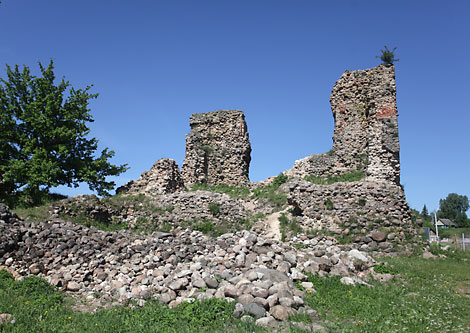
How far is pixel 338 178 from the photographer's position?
22.6 metres

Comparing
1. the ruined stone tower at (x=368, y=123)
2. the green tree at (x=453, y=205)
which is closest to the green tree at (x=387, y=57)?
the ruined stone tower at (x=368, y=123)

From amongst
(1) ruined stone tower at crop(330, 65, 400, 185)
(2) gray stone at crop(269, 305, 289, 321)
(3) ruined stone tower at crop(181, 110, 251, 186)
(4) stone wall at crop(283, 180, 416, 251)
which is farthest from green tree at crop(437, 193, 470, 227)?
(2) gray stone at crop(269, 305, 289, 321)

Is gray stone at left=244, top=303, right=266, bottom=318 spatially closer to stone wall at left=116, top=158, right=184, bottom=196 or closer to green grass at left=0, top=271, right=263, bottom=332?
green grass at left=0, top=271, right=263, bottom=332

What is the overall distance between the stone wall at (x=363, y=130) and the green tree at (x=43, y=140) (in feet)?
43.1

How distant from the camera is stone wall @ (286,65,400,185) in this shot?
21.0 m

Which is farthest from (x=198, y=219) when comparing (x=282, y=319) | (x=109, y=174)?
(x=282, y=319)

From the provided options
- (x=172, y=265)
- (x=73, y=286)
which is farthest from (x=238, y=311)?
(x=73, y=286)

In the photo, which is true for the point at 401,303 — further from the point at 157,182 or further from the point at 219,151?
the point at 219,151

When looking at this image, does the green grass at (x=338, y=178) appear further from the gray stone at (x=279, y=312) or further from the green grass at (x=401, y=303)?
the gray stone at (x=279, y=312)

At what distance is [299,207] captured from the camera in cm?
1761

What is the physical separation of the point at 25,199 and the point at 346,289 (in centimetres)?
1699

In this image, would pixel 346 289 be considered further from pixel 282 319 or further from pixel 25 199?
pixel 25 199

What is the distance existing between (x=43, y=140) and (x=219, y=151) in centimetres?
1142

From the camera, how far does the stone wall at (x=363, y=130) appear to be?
21.0 metres
